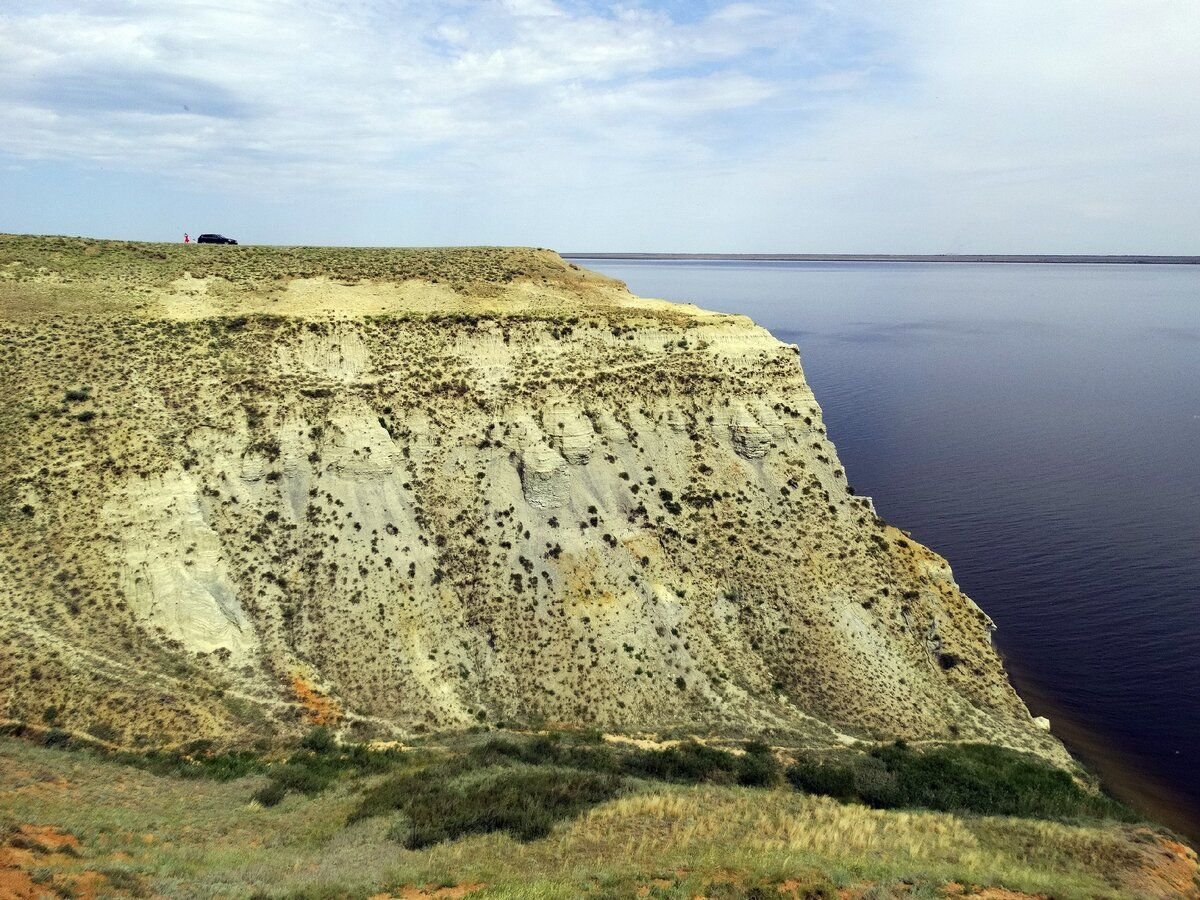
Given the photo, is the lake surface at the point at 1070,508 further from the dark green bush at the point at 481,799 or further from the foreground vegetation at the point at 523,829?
the dark green bush at the point at 481,799

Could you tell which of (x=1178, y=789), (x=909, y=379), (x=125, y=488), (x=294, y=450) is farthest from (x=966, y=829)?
(x=909, y=379)

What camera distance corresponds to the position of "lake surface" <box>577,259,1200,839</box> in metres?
41.1

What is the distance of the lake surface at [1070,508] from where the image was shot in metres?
41.1

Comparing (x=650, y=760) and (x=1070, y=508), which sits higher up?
(x=1070, y=508)

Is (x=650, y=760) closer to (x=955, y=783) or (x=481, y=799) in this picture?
(x=481, y=799)

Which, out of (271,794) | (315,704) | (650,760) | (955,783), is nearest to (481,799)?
(271,794)

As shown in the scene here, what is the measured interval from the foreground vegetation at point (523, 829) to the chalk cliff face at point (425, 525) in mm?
3908

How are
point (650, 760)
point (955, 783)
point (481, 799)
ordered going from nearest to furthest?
point (481, 799) < point (650, 760) < point (955, 783)

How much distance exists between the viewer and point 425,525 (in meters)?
37.8

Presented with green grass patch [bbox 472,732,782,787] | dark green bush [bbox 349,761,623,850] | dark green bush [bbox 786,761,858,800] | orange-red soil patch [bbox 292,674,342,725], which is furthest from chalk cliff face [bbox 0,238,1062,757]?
dark green bush [bbox 349,761,623,850]

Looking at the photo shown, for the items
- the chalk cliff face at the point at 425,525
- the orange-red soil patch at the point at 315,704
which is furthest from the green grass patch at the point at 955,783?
the orange-red soil patch at the point at 315,704

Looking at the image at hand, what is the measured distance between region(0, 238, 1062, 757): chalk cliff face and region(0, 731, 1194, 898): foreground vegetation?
12.8 feet

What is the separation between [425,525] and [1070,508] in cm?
5757

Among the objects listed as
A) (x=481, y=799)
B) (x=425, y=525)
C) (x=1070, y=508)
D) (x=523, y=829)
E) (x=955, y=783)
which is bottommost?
(x=955, y=783)
